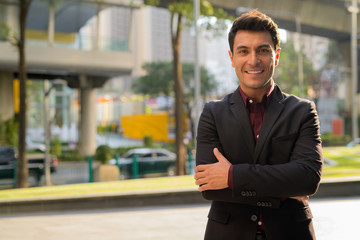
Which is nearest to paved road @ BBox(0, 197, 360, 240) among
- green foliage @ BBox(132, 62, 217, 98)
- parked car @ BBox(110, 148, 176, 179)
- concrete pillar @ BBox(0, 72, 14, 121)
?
parked car @ BBox(110, 148, 176, 179)

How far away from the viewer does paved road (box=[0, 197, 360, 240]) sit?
344 inches

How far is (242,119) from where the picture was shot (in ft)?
8.73

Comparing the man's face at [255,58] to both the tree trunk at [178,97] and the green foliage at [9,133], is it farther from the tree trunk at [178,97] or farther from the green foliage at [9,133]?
the green foliage at [9,133]

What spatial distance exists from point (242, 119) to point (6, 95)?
32.7 m

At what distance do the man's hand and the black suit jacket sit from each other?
0.03 m

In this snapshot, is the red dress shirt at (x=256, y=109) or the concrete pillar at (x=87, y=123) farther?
the concrete pillar at (x=87, y=123)

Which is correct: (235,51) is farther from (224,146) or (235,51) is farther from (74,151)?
(74,151)

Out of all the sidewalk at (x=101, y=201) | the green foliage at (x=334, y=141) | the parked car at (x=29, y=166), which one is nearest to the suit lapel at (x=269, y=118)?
the sidewalk at (x=101, y=201)

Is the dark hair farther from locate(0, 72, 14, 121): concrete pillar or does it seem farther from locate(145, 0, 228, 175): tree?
locate(0, 72, 14, 121): concrete pillar

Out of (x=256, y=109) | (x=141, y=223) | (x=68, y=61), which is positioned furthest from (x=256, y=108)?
(x=68, y=61)

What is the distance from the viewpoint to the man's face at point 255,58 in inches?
104

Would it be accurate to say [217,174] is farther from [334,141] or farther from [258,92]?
[334,141]

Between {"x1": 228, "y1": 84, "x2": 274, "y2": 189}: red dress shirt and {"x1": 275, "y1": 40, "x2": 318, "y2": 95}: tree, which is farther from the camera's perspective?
{"x1": 275, "y1": 40, "x2": 318, "y2": 95}: tree

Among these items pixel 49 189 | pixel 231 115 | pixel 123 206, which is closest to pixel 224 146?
pixel 231 115
